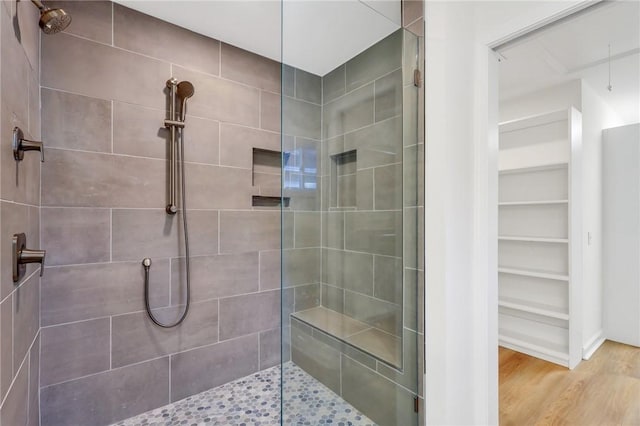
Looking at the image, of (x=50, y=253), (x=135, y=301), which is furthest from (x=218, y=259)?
(x=50, y=253)

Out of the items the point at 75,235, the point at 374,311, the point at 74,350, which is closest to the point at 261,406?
the point at 374,311

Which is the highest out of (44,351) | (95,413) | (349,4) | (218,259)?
(349,4)

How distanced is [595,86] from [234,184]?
3490 millimetres

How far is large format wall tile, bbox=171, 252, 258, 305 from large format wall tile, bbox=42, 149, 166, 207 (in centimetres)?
45

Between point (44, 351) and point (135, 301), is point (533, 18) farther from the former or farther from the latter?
point (44, 351)

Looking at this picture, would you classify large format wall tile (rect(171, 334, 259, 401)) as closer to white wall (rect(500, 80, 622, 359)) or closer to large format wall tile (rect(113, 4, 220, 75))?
large format wall tile (rect(113, 4, 220, 75))

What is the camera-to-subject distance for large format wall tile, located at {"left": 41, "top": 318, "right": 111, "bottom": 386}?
1484mm

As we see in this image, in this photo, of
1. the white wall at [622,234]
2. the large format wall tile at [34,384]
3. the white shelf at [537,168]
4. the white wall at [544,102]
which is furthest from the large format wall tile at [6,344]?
the white wall at [622,234]

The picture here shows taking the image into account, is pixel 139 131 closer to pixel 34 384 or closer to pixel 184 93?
pixel 184 93

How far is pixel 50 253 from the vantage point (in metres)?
1.50

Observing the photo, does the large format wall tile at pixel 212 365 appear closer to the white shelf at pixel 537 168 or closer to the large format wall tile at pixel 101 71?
the large format wall tile at pixel 101 71

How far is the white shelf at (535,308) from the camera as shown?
2.62 meters

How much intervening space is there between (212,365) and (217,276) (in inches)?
23.1

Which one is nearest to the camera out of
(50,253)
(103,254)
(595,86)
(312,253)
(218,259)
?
(312,253)
